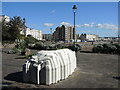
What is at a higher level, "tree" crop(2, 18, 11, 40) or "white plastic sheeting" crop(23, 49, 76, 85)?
"tree" crop(2, 18, 11, 40)

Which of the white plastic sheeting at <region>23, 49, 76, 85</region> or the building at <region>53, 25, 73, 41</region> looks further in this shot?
the building at <region>53, 25, 73, 41</region>

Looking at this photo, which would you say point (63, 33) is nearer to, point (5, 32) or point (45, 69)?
point (5, 32)

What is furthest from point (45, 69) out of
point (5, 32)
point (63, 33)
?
point (63, 33)

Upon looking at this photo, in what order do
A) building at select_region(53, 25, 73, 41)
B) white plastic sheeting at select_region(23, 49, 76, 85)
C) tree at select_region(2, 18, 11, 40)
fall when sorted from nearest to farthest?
1. white plastic sheeting at select_region(23, 49, 76, 85)
2. tree at select_region(2, 18, 11, 40)
3. building at select_region(53, 25, 73, 41)

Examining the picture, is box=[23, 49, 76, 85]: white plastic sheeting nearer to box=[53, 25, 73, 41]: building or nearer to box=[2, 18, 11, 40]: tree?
box=[2, 18, 11, 40]: tree

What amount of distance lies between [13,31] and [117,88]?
134ft

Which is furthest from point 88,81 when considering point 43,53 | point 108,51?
point 108,51

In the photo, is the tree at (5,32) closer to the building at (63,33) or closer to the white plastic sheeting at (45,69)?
the white plastic sheeting at (45,69)

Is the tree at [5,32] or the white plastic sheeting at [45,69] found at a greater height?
the tree at [5,32]

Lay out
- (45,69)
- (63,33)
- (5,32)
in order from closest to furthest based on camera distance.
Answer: (45,69) < (5,32) < (63,33)

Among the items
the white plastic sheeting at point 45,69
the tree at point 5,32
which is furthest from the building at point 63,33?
the white plastic sheeting at point 45,69

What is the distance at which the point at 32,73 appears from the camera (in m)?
7.72

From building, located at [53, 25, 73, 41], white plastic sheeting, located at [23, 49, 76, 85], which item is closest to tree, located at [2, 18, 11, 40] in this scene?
white plastic sheeting, located at [23, 49, 76, 85]

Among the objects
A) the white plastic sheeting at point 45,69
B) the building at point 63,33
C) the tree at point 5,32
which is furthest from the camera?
the building at point 63,33
